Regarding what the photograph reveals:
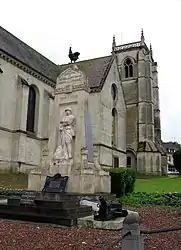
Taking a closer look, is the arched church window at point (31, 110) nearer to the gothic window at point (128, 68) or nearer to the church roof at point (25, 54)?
the church roof at point (25, 54)

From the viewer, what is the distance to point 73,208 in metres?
6.94

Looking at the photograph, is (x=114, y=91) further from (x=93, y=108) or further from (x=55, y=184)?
(x=55, y=184)

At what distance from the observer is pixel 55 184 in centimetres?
989

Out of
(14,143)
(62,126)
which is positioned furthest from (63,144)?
(14,143)

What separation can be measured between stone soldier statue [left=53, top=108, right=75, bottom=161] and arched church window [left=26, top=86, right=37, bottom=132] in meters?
17.6

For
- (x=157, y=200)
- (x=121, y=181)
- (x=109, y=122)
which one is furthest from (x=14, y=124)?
(x=157, y=200)

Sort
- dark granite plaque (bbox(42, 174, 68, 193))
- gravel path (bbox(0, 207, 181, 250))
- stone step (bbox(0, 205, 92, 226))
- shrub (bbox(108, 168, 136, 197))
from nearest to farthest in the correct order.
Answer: gravel path (bbox(0, 207, 181, 250))
stone step (bbox(0, 205, 92, 226))
dark granite plaque (bbox(42, 174, 68, 193))
shrub (bbox(108, 168, 136, 197))

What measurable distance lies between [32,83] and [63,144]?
1863 cm

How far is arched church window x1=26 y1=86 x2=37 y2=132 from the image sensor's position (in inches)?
1110

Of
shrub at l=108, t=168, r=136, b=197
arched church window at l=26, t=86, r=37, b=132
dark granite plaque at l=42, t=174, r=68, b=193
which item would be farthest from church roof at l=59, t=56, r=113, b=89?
dark granite plaque at l=42, t=174, r=68, b=193

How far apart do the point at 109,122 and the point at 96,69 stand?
262 inches

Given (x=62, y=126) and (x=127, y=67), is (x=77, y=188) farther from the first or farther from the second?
(x=127, y=67)

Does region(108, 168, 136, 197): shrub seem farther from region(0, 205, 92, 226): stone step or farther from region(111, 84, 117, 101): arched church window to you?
region(111, 84, 117, 101): arched church window

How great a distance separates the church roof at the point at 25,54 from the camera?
87.4ft
